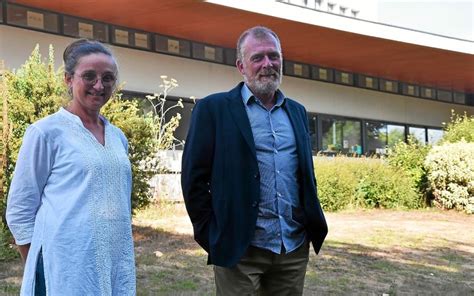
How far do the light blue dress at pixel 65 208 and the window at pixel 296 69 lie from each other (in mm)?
19321

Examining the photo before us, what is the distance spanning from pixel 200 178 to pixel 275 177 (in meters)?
0.40

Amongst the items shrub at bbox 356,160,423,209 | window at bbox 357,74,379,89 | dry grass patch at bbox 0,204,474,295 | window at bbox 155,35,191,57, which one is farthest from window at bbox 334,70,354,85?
dry grass patch at bbox 0,204,474,295

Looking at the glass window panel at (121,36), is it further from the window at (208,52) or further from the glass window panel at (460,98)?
the glass window panel at (460,98)

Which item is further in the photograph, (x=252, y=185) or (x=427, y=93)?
(x=427, y=93)

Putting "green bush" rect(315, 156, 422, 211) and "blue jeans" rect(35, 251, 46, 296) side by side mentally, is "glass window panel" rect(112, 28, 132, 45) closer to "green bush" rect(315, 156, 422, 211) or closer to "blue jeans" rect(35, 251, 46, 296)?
"green bush" rect(315, 156, 422, 211)

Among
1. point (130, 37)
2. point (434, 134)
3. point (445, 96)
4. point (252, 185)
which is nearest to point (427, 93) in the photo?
point (445, 96)

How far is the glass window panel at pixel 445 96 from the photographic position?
28.7 metres

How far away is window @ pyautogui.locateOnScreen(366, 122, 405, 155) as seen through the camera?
24906 millimetres

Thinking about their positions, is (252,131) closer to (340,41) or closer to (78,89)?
(78,89)

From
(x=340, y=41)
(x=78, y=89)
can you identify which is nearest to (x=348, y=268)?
(x=78, y=89)

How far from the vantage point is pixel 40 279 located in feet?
8.94

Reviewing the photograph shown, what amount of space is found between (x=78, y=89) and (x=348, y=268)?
6112 mm

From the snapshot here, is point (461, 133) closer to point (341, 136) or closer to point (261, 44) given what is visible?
point (341, 136)

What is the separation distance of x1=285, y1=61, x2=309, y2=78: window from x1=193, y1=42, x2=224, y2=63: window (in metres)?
3.09
